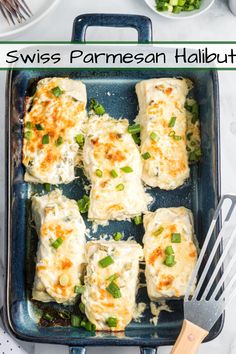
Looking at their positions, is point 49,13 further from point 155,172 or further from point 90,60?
point 155,172

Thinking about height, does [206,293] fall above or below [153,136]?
below

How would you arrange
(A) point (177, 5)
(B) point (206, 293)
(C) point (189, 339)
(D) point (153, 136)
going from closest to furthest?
(C) point (189, 339), (B) point (206, 293), (D) point (153, 136), (A) point (177, 5)

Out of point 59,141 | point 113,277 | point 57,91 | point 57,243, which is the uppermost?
point 57,91

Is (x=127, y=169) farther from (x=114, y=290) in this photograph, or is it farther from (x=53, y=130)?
(x=114, y=290)

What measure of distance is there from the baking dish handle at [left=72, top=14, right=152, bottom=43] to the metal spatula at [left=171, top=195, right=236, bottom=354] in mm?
680

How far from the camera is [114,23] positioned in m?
2.60

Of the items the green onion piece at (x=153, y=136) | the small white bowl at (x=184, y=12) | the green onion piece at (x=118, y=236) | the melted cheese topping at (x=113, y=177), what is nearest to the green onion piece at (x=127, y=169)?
the melted cheese topping at (x=113, y=177)

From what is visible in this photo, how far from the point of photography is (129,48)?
2605 millimetres

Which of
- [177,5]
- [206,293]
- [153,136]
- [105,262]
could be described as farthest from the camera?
[177,5]

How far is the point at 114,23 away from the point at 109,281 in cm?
94

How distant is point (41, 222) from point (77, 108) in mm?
450

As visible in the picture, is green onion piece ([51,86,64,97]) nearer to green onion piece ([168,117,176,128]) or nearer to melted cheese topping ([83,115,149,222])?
melted cheese topping ([83,115,149,222])

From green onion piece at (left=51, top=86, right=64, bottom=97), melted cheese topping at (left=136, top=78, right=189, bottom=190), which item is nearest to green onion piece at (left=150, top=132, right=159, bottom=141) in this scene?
melted cheese topping at (left=136, top=78, right=189, bottom=190)

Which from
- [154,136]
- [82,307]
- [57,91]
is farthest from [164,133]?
[82,307]
